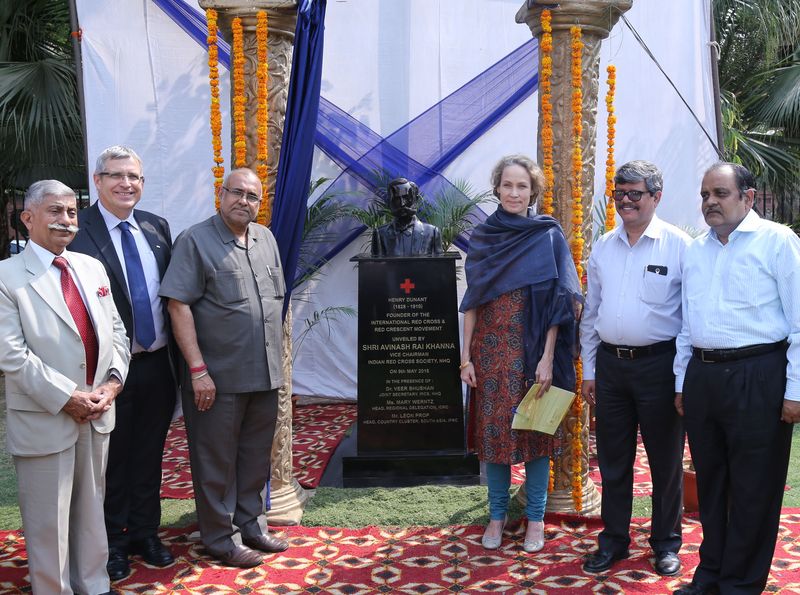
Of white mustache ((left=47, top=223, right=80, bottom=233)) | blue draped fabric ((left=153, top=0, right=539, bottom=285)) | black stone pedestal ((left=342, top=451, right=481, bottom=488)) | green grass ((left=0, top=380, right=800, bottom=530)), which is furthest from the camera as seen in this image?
blue draped fabric ((left=153, top=0, right=539, bottom=285))

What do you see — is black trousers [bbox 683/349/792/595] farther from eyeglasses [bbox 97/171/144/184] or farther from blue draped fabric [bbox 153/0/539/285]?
blue draped fabric [bbox 153/0/539/285]

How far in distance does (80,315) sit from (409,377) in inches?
84.6

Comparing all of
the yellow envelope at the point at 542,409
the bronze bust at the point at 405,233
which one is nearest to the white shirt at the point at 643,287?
the yellow envelope at the point at 542,409

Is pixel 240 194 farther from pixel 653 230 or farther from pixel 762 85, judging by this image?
pixel 762 85

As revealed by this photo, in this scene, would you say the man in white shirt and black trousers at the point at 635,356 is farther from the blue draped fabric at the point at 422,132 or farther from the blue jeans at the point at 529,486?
the blue draped fabric at the point at 422,132

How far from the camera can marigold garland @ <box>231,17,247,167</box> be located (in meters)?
3.45

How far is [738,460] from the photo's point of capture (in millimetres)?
2631

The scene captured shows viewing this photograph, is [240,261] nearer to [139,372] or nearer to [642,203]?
[139,372]

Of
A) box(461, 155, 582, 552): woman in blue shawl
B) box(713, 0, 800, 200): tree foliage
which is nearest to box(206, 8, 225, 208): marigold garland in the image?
box(461, 155, 582, 552): woman in blue shawl

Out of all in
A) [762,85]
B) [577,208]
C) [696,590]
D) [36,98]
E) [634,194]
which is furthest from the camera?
[762,85]

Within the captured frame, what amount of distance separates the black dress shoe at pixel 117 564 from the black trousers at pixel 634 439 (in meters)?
1.93

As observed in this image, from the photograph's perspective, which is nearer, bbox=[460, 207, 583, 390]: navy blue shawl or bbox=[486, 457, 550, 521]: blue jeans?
bbox=[460, 207, 583, 390]: navy blue shawl

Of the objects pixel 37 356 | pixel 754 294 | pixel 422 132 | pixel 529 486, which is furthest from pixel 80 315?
pixel 422 132

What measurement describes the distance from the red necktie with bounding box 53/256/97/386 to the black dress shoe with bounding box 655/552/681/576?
7.44ft
